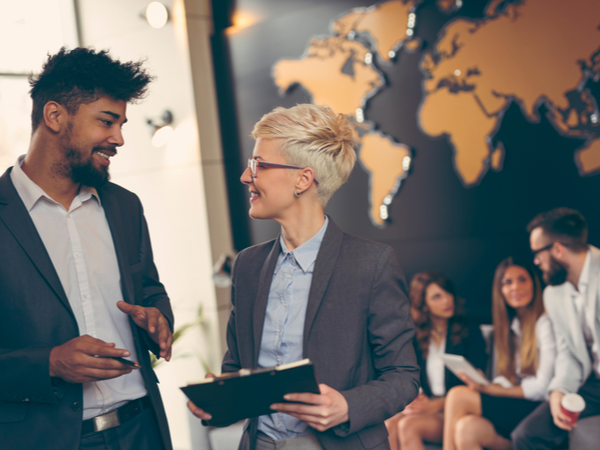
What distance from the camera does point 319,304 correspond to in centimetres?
137

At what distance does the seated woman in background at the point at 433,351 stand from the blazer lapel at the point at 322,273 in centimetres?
197

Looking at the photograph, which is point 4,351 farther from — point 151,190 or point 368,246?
point 151,190

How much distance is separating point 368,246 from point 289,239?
232 millimetres

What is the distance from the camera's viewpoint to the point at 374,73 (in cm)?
353

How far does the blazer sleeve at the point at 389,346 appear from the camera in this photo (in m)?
1.30

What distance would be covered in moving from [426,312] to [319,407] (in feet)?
7.30

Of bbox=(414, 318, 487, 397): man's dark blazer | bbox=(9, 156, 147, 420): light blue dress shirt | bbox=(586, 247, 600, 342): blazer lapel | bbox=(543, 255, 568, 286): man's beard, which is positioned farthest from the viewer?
bbox=(414, 318, 487, 397): man's dark blazer

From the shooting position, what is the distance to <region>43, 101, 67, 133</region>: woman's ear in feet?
5.35

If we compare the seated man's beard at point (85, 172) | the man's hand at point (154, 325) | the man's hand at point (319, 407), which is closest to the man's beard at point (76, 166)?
the seated man's beard at point (85, 172)

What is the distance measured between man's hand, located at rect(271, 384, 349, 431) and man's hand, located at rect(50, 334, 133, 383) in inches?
17.3

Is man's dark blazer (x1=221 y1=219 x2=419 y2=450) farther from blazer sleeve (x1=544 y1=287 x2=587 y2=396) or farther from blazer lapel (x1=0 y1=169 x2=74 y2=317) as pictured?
blazer sleeve (x1=544 y1=287 x2=587 y2=396)

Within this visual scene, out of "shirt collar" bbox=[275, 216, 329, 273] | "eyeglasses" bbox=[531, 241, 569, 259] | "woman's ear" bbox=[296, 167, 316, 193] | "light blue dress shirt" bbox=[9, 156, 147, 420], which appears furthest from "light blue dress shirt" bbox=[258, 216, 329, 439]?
"eyeglasses" bbox=[531, 241, 569, 259]

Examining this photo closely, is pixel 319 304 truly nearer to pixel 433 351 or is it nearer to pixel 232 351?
pixel 232 351

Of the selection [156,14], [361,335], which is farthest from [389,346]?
[156,14]
